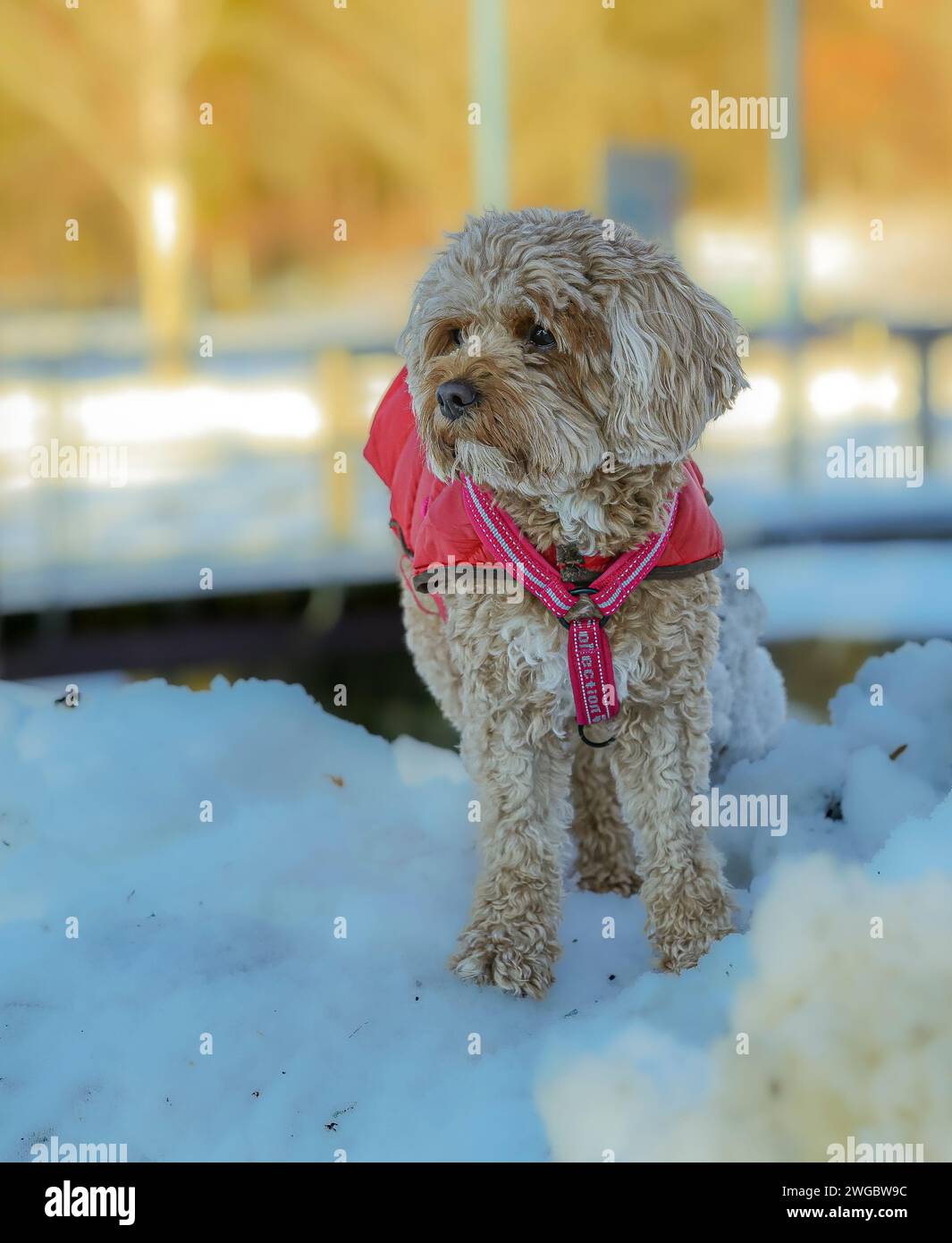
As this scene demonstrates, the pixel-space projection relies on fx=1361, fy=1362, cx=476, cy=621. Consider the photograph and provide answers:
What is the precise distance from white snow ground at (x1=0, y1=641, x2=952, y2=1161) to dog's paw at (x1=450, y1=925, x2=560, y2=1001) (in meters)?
0.05

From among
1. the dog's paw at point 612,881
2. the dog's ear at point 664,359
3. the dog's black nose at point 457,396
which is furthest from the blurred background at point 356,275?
the dog's black nose at point 457,396

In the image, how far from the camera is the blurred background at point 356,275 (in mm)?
7062

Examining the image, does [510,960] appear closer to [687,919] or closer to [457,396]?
[687,919]

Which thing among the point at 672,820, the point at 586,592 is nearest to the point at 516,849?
the point at 672,820

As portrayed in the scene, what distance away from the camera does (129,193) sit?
20016 millimetres

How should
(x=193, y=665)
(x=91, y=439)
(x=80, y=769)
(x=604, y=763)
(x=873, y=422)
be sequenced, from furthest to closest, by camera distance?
(x=873, y=422) < (x=91, y=439) < (x=193, y=665) < (x=80, y=769) < (x=604, y=763)

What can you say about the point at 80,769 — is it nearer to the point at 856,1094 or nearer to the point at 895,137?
the point at 856,1094

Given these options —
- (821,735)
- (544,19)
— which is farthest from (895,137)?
(821,735)

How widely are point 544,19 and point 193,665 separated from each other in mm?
15608

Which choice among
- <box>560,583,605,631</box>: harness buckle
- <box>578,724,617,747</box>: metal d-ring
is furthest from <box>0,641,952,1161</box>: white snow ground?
<box>560,583,605,631</box>: harness buckle

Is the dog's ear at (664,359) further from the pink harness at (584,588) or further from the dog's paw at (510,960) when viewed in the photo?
the dog's paw at (510,960)

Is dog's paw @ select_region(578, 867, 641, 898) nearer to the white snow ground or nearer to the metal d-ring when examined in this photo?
the white snow ground

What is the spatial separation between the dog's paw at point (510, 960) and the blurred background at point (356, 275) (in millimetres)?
2233

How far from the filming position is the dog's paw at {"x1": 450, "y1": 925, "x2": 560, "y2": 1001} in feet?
11.1
